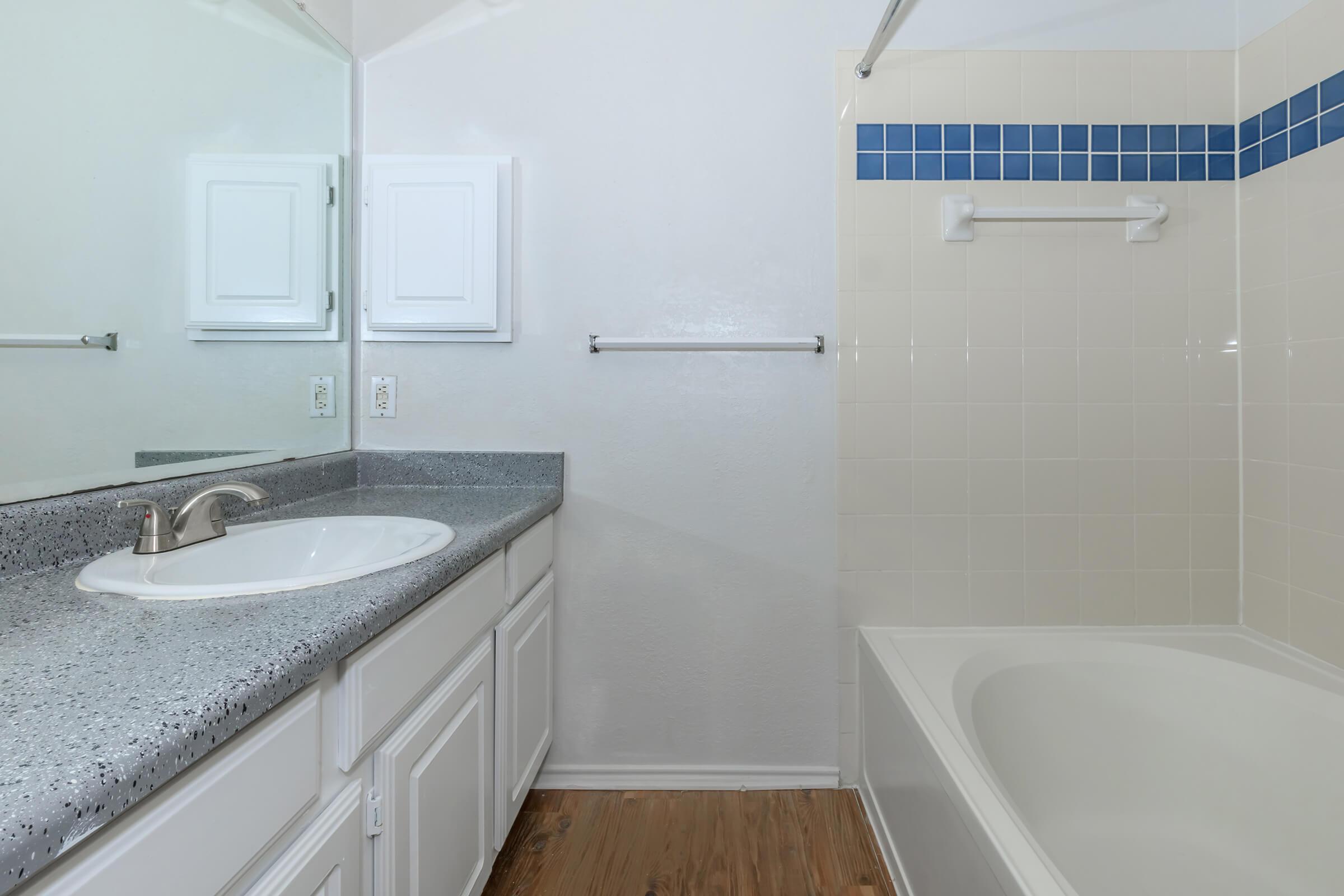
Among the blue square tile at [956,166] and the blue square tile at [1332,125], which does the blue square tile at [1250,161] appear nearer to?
the blue square tile at [1332,125]

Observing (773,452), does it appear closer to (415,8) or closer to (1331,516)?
(1331,516)

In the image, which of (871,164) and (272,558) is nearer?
(272,558)

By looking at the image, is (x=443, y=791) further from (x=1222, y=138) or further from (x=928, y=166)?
(x=1222, y=138)

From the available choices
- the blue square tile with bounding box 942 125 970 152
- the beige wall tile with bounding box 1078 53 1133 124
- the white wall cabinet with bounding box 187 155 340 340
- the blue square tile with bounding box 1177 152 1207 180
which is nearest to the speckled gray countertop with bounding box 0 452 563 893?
the white wall cabinet with bounding box 187 155 340 340

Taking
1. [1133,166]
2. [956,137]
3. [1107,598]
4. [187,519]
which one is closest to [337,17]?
[187,519]

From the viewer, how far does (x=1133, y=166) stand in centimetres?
171

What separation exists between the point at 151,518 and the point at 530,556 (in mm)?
714

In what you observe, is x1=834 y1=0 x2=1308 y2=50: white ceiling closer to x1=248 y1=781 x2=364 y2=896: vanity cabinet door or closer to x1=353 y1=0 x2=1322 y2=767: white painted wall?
x1=353 y1=0 x2=1322 y2=767: white painted wall

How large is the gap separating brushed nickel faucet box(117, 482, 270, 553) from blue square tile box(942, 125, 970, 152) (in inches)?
70.5

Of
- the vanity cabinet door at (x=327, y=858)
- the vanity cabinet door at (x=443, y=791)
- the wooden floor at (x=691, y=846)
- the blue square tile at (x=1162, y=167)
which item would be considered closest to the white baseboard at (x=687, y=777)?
the wooden floor at (x=691, y=846)

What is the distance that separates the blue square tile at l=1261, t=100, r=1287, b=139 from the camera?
157 centimetres

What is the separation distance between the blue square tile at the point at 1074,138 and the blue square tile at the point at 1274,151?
1.34 ft

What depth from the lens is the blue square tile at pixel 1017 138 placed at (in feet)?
5.62

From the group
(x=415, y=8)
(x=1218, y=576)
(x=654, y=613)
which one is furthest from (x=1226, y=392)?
(x=415, y=8)
